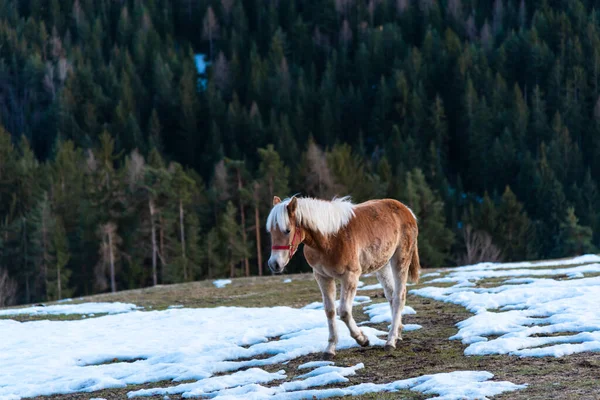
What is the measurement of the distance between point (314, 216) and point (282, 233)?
0.71 metres

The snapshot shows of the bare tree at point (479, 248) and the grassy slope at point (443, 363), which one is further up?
the grassy slope at point (443, 363)

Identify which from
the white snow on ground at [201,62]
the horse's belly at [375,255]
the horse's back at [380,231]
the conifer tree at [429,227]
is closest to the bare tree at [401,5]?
the white snow on ground at [201,62]

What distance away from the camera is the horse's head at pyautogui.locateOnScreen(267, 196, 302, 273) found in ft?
37.2

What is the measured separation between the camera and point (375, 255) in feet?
41.2

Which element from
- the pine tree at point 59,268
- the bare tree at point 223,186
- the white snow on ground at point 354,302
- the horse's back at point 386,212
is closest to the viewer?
the horse's back at point 386,212

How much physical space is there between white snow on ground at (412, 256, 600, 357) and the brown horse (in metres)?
1.61

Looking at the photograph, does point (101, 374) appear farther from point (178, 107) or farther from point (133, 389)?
point (178, 107)

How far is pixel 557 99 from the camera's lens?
11306cm

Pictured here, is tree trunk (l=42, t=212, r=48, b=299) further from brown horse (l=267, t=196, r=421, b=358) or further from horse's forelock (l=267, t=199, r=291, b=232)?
horse's forelock (l=267, t=199, r=291, b=232)

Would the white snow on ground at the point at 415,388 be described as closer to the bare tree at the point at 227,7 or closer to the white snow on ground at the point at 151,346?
the white snow on ground at the point at 151,346

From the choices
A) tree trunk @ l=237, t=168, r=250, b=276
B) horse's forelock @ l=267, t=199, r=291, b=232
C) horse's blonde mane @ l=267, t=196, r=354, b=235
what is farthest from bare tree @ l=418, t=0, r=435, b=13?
horse's forelock @ l=267, t=199, r=291, b=232

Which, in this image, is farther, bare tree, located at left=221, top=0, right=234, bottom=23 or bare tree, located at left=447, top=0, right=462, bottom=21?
bare tree, located at left=221, top=0, right=234, bottom=23

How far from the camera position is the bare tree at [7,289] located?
6059cm

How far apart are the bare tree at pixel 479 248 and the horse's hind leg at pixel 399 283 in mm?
A: 51483
